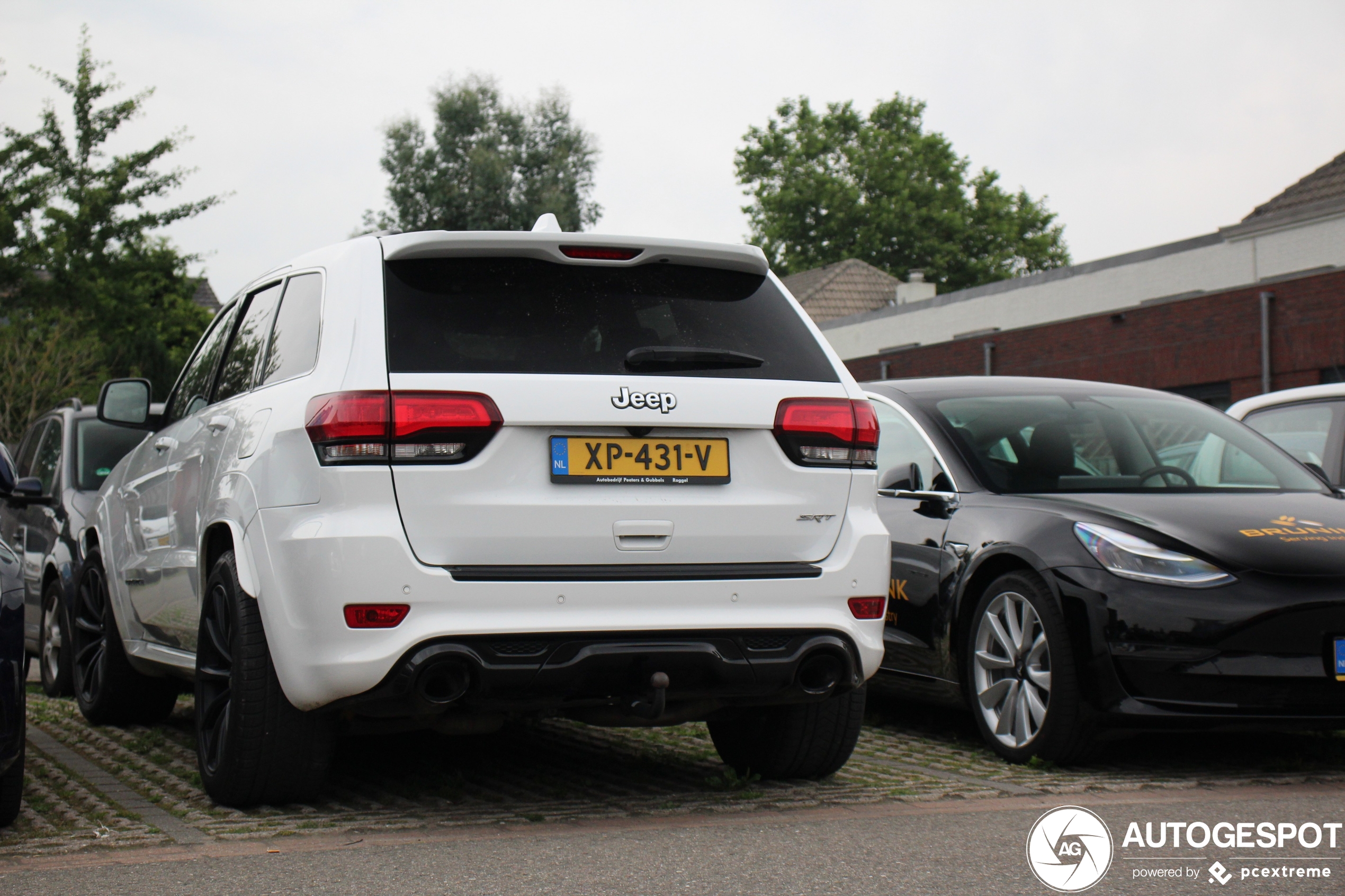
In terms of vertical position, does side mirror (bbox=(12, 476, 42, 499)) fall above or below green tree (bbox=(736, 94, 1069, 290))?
below

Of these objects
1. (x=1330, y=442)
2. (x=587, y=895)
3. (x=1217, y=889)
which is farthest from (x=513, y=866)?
(x=1330, y=442)

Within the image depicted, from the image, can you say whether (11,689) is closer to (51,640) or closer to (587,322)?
(587,322)

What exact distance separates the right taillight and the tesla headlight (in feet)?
4.00

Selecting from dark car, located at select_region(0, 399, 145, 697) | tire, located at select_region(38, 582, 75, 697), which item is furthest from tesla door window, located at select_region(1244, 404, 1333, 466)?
tire, located at select_region(38, 582, 75, 697)

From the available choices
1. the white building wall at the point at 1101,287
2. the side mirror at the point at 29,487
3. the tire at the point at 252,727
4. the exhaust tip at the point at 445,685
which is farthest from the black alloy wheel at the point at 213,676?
the white building wall at the point at 1101,287

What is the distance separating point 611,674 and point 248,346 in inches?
81.6

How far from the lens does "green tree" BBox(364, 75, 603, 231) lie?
57.0m

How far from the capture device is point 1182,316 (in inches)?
1001

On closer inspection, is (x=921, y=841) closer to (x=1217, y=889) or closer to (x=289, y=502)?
(x=1217, y=889)

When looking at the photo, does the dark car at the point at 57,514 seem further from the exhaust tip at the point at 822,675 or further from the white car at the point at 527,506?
the exhaust tip at the point at 822,675

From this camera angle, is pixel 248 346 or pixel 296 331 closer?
pixel 296 331

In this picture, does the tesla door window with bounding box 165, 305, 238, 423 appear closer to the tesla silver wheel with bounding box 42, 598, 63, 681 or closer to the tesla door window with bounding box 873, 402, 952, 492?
the tesla silver wheel with bounding box 42, 598, 63, 681

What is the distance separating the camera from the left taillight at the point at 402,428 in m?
4.40

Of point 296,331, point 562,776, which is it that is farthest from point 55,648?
point 296,331
